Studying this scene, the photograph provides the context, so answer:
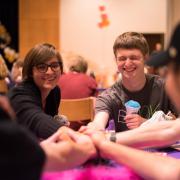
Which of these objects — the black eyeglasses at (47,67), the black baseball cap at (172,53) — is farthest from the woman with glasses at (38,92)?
the black baseball cap at (172,53)

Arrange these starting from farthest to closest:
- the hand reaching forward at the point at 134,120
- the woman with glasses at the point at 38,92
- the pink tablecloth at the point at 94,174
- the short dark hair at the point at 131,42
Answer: the short dark hair at the point at 131,42 < the hand reaching forward at the point at 134,120 < the woman with glasses at the point at 38,92 < the pink tablecloth at the point at 94,174

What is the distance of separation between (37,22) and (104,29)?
1.76m

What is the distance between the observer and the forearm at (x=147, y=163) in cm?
130

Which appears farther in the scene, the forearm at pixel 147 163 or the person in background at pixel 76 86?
the person in background at pixel 76 86

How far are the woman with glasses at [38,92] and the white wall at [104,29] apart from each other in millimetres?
6594

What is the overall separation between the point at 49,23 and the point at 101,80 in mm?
2739

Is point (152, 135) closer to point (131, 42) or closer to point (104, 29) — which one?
point (131, 42)

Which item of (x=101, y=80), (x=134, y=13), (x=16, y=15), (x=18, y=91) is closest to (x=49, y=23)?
(x=16, y=15)

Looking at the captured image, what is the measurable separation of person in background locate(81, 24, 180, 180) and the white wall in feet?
23.1

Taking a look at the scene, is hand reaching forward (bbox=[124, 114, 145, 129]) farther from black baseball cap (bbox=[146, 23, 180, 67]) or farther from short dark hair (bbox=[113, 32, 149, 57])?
black baseball cap (bbox=[146, 23, 180, 67])

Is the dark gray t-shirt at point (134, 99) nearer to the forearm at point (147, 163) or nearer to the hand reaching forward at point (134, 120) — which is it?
the hand reaching forward at point (134, 120)

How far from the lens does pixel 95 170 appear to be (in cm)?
147

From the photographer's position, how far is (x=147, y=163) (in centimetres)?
134

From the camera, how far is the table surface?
4.49ft
